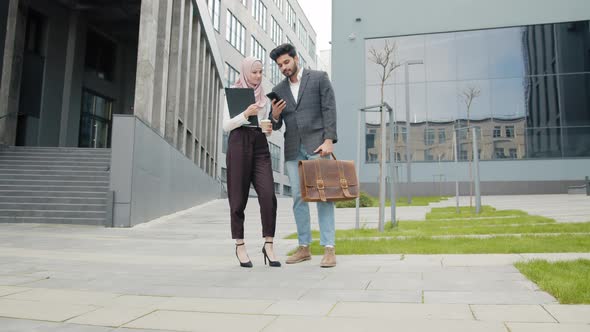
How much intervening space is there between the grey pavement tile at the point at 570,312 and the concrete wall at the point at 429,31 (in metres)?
23.5

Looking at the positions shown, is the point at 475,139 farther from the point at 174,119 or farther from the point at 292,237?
the point at 174,119

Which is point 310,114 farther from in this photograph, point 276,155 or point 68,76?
point 276,155

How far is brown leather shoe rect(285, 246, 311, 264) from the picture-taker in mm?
5020

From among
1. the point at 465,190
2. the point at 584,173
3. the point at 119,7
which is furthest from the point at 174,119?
the point at 584,173

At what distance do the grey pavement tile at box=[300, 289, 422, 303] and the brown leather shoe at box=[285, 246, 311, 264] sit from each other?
1.46 meters

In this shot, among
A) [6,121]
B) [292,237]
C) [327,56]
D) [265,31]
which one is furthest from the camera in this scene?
[327,56]

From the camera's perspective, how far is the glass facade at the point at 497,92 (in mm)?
26297

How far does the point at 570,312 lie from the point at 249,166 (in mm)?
3137

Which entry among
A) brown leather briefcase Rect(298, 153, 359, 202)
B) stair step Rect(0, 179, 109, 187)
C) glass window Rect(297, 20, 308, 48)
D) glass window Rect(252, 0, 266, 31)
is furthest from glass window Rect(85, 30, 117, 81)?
glass window Rect(297, 20, 308, 48)

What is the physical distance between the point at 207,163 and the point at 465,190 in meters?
15.1

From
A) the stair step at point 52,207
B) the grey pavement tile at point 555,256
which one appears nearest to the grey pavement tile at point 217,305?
the grey pavement tile at point 555,256

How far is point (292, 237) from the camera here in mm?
8133

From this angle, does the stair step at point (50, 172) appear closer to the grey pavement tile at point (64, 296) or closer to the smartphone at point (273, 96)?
the smartphone at point (273, 96)

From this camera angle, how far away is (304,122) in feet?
16.3
